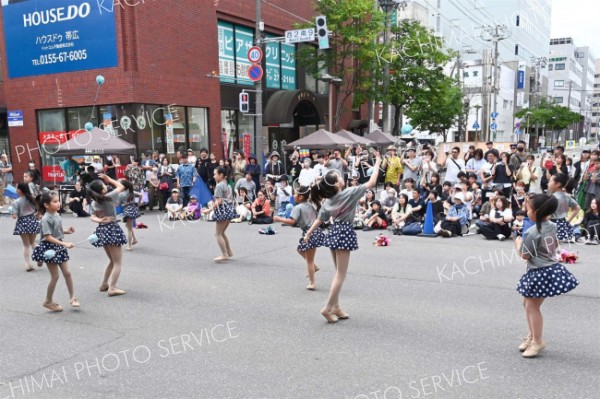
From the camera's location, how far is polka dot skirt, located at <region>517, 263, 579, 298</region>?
4.83 m

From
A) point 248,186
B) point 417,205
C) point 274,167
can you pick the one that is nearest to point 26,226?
point 248,186

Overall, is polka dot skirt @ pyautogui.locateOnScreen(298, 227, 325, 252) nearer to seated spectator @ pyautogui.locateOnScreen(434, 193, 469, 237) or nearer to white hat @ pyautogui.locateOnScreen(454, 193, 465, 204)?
seated spectator @ pyautogui.locateOnScreen(434, 193, 469, 237)

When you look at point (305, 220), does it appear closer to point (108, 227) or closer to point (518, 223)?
point (108, 227)

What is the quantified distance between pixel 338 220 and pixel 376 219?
7087mm

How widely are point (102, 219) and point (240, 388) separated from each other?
3.88 m

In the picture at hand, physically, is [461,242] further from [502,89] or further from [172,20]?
[502,89]

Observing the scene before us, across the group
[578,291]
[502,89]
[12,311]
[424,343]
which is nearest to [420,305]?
[424,343]

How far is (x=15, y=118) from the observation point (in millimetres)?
21828

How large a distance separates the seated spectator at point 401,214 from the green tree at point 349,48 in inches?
474

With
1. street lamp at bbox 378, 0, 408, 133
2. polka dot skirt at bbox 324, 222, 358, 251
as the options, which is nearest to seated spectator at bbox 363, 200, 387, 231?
polka dot skirt at bbox 324, 222, 358, 251

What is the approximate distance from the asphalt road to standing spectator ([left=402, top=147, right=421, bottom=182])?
16.2 feet

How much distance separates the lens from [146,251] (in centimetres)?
1058

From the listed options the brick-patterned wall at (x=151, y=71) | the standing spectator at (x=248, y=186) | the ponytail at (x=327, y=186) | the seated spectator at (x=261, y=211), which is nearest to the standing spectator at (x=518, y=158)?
the seated spectator at (x=261, y=211)

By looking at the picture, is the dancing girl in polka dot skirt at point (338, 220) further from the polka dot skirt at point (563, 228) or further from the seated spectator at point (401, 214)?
the seated spectator at point (401, 214)
